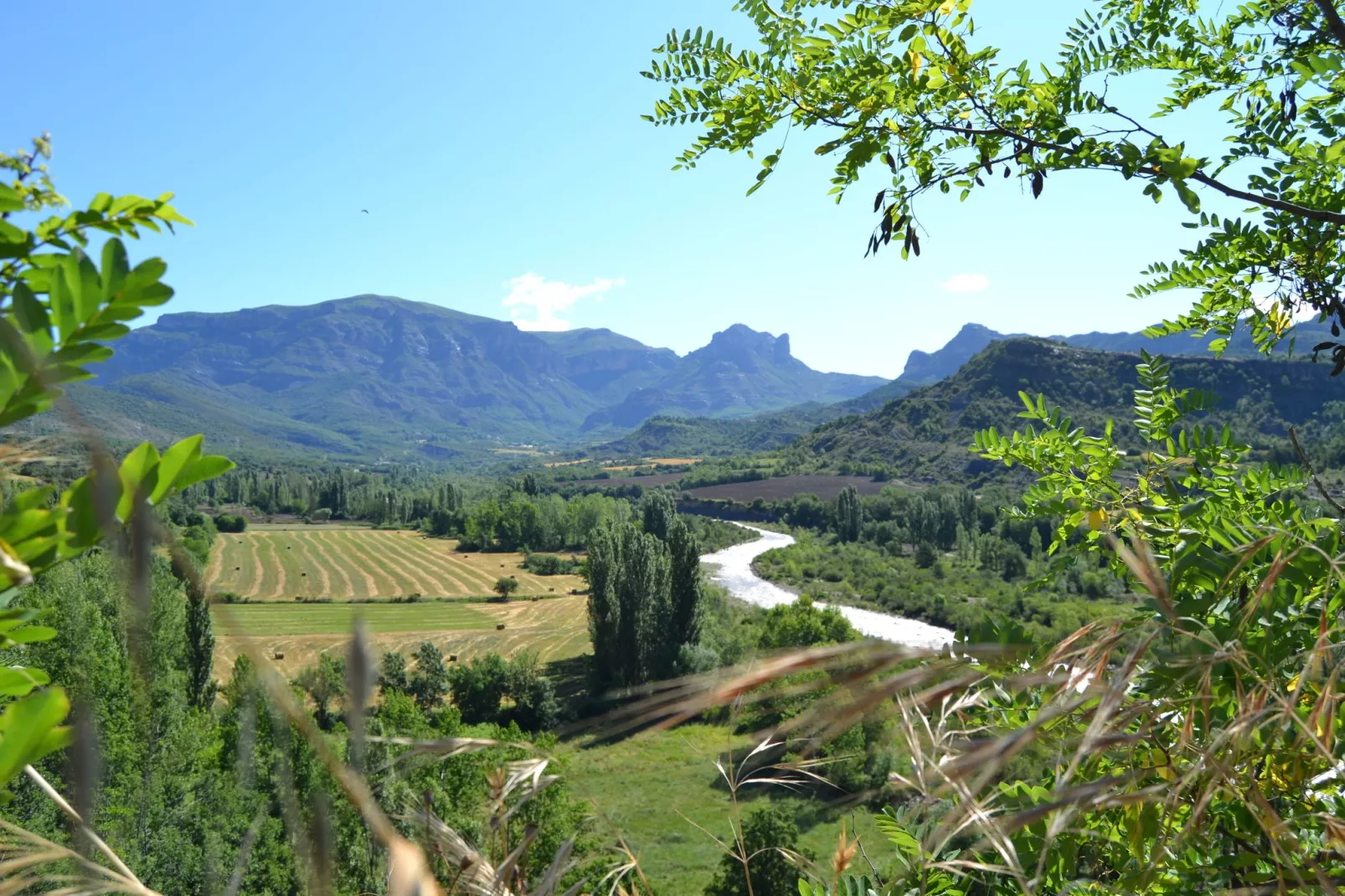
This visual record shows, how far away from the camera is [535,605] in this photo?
65812mm

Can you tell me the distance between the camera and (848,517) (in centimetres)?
9162

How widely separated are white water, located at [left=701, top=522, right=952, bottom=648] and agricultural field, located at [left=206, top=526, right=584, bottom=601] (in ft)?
51.9

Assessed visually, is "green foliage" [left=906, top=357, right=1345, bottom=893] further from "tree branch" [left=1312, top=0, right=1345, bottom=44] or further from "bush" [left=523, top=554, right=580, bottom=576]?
"bush" [left=523, top=554, right=580, bottom=576]

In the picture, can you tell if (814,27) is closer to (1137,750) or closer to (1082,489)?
(1082,489)

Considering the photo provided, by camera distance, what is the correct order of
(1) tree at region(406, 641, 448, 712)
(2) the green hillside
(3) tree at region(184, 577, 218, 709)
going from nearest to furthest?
(3) tree at region(184, 577, 218, 709), (1) tree at region(406, 641, 448, 712), (2) the green hillside

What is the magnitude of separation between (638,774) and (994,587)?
41.2 m

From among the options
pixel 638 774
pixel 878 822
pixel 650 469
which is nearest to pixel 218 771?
pixel 638 774

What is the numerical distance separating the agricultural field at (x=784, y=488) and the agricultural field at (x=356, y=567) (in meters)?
43.2

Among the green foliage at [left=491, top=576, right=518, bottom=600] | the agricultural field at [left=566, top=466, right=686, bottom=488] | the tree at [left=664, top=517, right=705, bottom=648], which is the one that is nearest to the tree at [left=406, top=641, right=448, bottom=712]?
the tree at [left=664, top=517, right=705, bottom=648]

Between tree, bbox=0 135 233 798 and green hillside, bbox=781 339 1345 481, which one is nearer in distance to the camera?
tree, bbox=0 135 233 798

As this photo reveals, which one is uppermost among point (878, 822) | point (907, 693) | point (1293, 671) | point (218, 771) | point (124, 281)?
point (124, 281)

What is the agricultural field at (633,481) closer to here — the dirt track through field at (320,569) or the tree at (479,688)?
the dirt track through field at (320,569)

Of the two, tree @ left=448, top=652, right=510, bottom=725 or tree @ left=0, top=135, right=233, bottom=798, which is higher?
tree @ left=0, top=135, right=233, bottom=798

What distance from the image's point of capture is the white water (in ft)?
172
